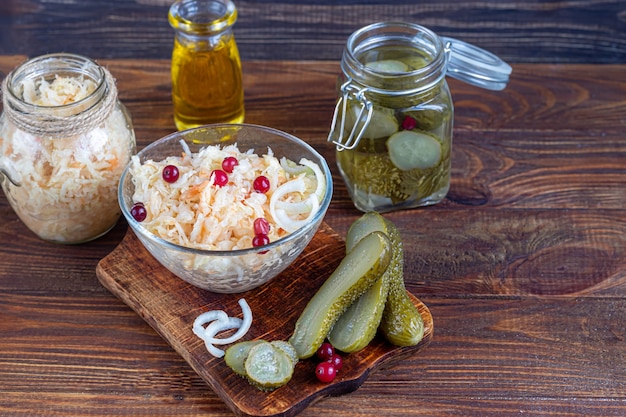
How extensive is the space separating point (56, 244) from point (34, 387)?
1.74ft

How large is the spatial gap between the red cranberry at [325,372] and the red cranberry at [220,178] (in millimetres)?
540

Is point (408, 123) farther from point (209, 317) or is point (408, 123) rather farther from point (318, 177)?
point (209, 317)

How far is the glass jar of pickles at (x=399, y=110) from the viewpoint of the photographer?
232 centimetres

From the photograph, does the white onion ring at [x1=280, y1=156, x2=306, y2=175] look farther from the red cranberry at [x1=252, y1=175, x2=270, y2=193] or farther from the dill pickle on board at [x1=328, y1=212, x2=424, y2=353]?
the dill pickle on board at [x1=328, y1=212, x2=424, y2=353]

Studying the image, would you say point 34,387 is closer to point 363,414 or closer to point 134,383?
point 134,383

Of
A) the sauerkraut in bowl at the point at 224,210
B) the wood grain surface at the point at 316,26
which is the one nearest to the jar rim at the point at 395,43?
the sauerkraut in bowl at the point at 224,210

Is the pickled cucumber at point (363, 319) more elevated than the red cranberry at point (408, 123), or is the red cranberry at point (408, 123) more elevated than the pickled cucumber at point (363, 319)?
the red cranberry at point (408, 123)

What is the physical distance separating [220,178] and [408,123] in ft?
1.85

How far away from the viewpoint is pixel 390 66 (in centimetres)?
239

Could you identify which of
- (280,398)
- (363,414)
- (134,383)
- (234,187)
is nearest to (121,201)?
(234,187)

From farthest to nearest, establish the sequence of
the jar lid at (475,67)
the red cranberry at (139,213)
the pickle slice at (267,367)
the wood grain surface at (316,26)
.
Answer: the wood grain surface at (316,26), the jar lid at (475,67), the red cranberry at (139,213), the pickle slice at (267,367)

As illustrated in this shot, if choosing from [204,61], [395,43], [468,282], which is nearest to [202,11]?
[204,61]

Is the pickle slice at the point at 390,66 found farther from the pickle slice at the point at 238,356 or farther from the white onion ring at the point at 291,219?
the pickle slice at the point at 238,356

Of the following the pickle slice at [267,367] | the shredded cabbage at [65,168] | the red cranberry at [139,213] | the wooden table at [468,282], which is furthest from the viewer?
the shredded cabbage at [65,168]
